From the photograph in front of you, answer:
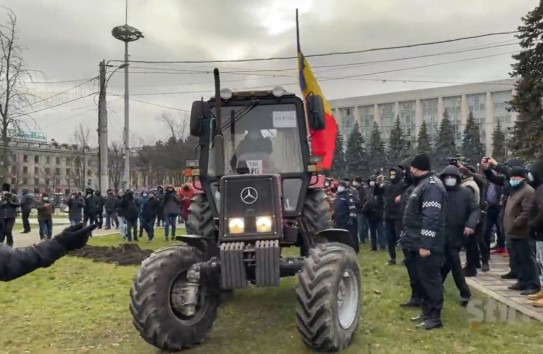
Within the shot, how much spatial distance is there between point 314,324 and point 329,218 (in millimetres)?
2308

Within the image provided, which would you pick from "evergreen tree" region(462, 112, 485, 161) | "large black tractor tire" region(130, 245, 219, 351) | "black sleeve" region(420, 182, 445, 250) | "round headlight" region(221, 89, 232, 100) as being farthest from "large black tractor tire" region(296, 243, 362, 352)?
"evergreen tree" region(462, 112, 485, 161)

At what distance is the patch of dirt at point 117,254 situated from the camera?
1273 centimetres

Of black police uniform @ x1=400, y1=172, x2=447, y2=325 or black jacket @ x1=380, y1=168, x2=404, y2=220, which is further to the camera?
black jacket @ x1=380, y1=168, x2=404, y2=220

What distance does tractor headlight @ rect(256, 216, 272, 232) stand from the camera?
239 inches

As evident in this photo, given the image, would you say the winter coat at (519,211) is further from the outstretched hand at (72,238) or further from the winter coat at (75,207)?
the winter coat at (75,207)

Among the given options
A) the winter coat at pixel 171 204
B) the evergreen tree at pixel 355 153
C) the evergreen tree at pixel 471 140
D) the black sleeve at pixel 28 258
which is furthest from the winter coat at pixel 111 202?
the evergreen tree at pixel 471 140

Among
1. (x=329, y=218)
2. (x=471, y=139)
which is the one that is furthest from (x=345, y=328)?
(x=471, y=139)

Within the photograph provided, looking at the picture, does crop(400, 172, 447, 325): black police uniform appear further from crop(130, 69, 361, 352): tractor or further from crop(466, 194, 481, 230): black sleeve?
crop(466, 194, 481, 230): black sleeve

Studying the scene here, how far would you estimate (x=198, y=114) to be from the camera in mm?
7094

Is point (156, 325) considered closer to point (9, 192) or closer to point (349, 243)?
point (349, 243)

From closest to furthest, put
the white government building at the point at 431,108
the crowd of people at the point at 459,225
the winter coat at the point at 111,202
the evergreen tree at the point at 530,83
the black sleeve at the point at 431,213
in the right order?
the black sleeve at the point at 431,213 < the crowd of people at the point at 459,225 < the winter coat at the point at 111,202 < the evergreen tree at the point at 530,83 < the white government building at the point at 431,108

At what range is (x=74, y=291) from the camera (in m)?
9.59

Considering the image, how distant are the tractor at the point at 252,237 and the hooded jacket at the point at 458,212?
1636 mm

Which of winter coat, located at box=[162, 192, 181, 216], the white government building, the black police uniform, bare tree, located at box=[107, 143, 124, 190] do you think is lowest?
the black police uniform
